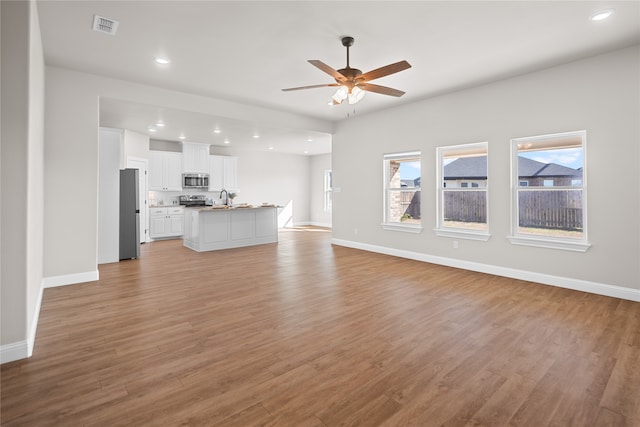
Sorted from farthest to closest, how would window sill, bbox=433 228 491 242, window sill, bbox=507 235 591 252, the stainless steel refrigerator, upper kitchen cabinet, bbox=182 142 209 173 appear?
upper kitchen cabinet, bbox=182 142 209 173, the stainless steel refrigerator, window sill, bbox=433 228 491 242, window sill, bbox=507 235 591 252

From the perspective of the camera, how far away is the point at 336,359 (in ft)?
7.88

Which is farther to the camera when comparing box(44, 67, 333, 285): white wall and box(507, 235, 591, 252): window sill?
box(44, 67, 333, 285): white wall

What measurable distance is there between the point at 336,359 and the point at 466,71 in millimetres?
4210

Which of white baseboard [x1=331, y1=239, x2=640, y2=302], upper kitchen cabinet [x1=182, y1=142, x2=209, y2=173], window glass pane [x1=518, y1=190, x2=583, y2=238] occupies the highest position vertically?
upper kitchen cabinet [x1=182, y1=142, x2=209, y2=173]

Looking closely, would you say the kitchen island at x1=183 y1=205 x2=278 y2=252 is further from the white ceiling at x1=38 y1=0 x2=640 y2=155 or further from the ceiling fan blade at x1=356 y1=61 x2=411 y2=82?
the ceiling fan blade at x1=356 y1=61 x2=411 y2=82

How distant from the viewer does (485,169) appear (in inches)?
204

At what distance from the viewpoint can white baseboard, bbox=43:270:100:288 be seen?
4293mm

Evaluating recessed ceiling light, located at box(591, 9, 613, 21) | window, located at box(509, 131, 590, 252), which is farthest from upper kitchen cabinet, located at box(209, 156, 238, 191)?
recessed ceiling light, located at box(591, 9, 613, 21)

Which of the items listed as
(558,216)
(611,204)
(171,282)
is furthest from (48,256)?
(611,204)

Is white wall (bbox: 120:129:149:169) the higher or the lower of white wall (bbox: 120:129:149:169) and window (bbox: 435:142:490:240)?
the higher

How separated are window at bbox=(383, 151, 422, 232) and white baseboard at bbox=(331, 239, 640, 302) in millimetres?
509

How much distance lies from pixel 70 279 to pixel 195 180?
5.46 metres

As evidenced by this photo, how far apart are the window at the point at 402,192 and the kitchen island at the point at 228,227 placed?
A: 303 centimetres

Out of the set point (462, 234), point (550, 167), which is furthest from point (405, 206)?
point (550, 167)
